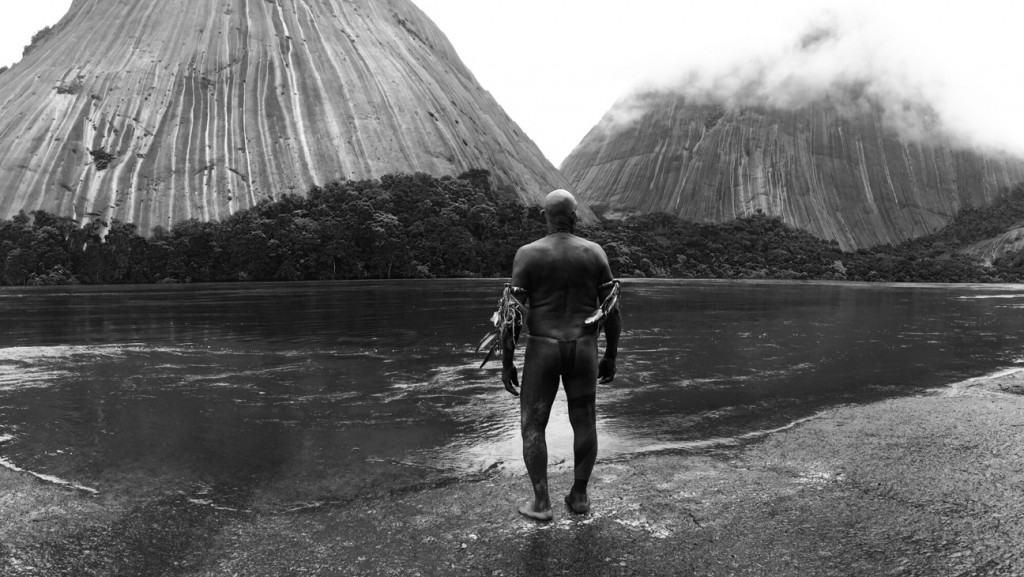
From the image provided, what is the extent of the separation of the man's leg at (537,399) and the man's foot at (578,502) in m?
0.17

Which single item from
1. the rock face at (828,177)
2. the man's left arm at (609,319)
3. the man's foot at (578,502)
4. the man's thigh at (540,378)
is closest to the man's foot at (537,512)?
the man's foot at (578,502)

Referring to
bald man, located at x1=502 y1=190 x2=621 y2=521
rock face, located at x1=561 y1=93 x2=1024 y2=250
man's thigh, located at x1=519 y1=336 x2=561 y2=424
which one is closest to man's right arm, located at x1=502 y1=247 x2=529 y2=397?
bald man, located at x1=502 y1=190 x2=621 y2=521

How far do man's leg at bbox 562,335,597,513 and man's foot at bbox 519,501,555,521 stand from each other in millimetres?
233

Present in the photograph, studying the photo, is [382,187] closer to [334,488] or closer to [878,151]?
[334,488]

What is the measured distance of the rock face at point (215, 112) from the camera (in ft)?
312

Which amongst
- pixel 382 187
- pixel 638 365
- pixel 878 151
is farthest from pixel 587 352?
pixel 878 151

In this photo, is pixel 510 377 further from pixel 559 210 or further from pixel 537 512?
pixel 559 210

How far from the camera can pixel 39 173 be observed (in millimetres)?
94250

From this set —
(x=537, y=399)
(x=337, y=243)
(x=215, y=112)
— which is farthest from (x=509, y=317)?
(x=215, y=112)

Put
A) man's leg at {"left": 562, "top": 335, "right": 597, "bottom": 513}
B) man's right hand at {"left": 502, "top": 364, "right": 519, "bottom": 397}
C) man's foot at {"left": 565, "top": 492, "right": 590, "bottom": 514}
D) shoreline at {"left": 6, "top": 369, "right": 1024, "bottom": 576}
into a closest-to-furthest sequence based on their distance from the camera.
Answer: shoreline at {"left": 6, "top": 369, "right": 1024, "bottom": 576}
man's foot at {"left": 565, "top": 492, "right": 590, "bottom": 514}
man's leg at {"left": 562, "top": 335, "right": 597, "bottom": 513}
man's right hand at {"left": 502, "top": 364, "right": 519, "bottom": 397}

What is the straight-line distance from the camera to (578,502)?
4988mm

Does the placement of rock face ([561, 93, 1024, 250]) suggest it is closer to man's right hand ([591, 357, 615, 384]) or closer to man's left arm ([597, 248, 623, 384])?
man's right hand ([591, 357, 615, 384])

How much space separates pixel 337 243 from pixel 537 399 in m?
73.0

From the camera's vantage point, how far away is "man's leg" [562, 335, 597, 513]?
505cm
